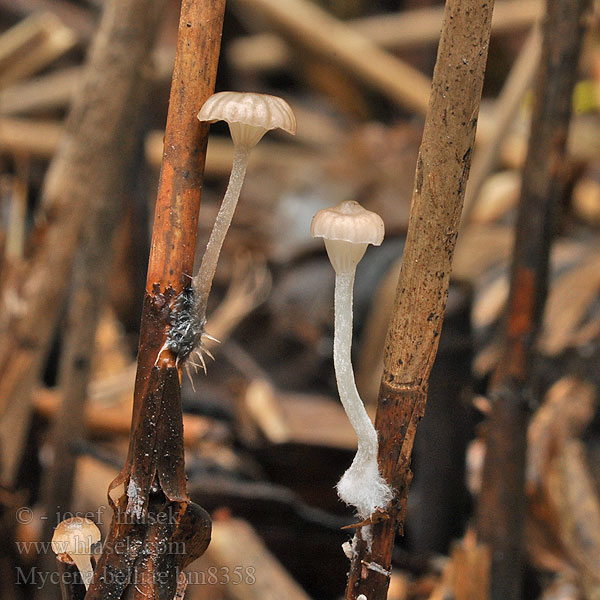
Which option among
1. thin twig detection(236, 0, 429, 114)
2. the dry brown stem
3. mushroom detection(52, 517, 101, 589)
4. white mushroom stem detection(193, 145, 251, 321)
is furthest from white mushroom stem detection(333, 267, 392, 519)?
thin twig detection(236, 0, 429, 114)

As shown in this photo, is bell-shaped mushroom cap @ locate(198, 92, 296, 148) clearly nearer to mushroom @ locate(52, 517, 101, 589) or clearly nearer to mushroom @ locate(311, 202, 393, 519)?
mushroom @ locate(311, 202, 393, 519)

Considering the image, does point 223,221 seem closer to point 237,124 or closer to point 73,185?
point 237,124

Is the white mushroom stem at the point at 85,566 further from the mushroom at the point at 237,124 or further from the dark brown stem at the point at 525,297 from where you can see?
the dark brown stem at the point at 525,297

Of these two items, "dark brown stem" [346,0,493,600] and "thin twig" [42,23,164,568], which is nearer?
"dark brown stem" [346,0,493,600]

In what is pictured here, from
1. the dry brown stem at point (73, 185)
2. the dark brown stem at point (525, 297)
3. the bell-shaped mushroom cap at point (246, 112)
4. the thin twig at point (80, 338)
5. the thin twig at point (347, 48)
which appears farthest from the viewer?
the thin twig at point (347, 48)

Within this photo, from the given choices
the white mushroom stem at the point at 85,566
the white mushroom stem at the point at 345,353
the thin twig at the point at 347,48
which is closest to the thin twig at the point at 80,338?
the white mushroom stem at the point at 85,566

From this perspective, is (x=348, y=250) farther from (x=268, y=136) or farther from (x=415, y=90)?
(x=268, y=136)

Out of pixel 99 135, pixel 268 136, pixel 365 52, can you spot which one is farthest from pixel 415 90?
pixel 99 135
